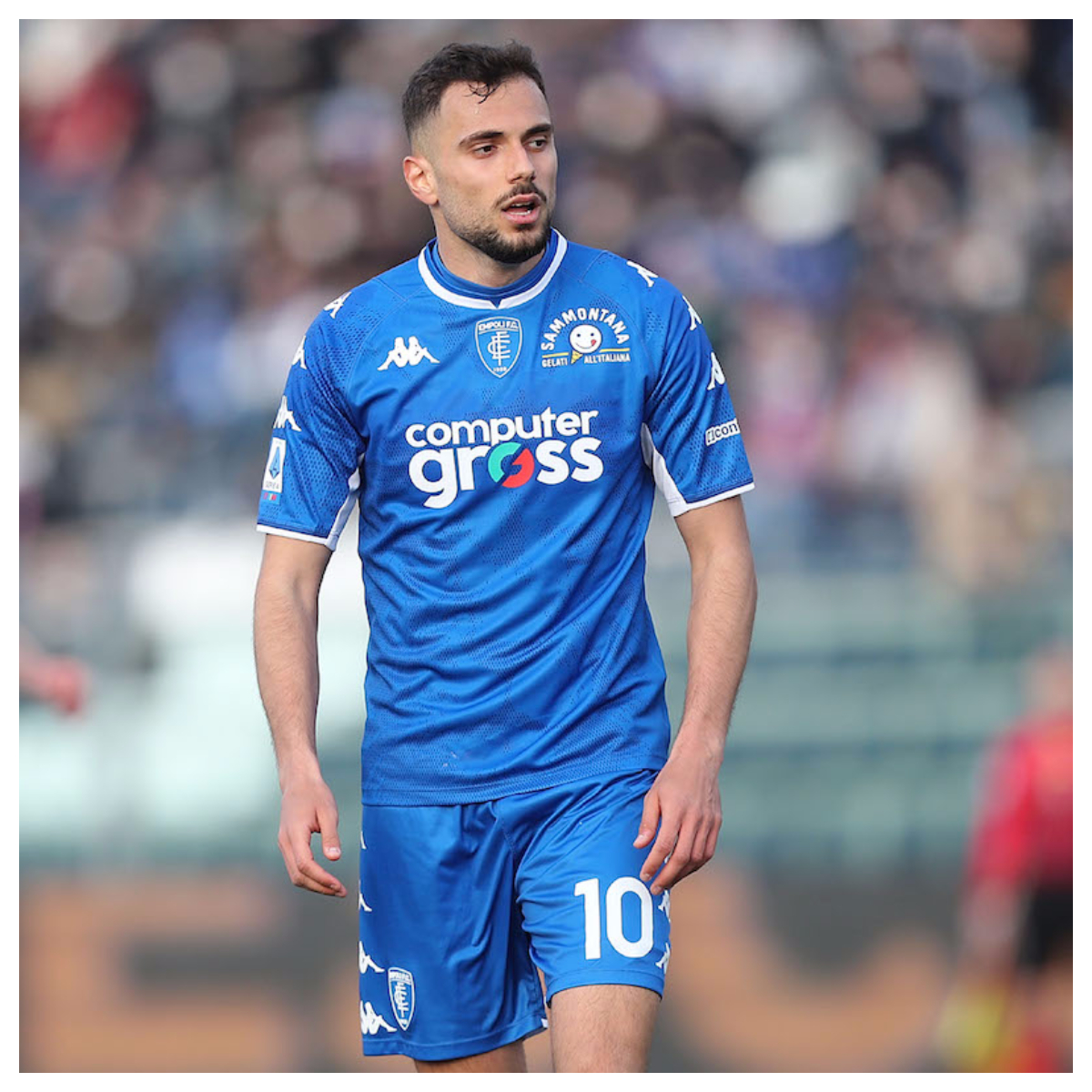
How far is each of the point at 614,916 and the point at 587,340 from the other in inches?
50.1

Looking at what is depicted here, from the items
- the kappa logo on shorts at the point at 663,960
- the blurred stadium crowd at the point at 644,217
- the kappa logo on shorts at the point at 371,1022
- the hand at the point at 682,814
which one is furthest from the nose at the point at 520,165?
the blurred stadium crowd at the point at 644,217

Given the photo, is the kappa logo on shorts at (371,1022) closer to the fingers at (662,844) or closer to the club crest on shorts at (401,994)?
the club crest on shorts at (401,994)

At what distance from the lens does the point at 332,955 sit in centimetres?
821

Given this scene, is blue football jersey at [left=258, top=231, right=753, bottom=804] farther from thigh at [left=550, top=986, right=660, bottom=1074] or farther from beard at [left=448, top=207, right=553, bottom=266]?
thigh at [left=550, top=986, right=660, bottom=1074]

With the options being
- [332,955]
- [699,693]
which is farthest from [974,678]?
[699,693]

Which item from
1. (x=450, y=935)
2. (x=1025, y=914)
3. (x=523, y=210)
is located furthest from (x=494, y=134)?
(x=1025, y=914)

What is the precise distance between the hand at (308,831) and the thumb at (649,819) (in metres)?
0.63

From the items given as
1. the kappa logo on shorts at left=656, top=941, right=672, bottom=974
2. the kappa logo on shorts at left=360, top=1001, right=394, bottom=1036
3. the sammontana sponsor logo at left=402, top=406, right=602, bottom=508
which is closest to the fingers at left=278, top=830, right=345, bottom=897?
the kappa logo on shorts at left=360, top=1001, right=394, bottom=1036

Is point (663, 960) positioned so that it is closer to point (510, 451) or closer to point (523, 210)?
point (510, 451)

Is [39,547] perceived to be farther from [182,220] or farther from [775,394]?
[775,394]

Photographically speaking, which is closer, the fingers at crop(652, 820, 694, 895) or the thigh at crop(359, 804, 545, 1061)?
the fingers at crop(652, 820, 694, 895)

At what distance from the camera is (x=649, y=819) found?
3941mm

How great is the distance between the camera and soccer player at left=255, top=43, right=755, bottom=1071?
4133 millimetres

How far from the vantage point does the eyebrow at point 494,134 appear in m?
4.11
